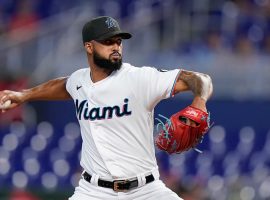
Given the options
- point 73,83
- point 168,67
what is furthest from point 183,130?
point 168,67

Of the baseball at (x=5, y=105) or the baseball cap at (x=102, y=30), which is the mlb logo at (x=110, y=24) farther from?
the baseball at (x=5, y=105)

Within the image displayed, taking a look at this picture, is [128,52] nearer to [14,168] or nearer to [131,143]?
[14,168]

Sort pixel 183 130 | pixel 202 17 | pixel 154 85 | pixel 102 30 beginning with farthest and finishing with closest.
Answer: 1. pixel 202 17
2. pixel 102 30
3. pixel 154 85
4. pixel 183 130

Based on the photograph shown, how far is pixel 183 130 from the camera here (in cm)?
520

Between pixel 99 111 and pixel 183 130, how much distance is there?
0.72m

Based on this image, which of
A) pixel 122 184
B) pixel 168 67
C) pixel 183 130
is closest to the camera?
pixel 183 130

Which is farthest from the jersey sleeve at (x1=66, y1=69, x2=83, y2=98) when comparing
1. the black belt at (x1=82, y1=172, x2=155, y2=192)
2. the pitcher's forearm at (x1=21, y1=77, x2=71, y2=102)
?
the black belt at (x1=82, y1=172, x2=155, y2=192)

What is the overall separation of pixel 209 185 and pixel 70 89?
4.02 meters

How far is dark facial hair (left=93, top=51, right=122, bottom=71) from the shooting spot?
568 centimetres

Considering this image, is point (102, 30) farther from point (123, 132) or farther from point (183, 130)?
point (183, 130)

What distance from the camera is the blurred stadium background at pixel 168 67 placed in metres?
9.77

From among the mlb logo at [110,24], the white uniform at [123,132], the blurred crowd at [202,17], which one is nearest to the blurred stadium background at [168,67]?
the blurred crowd at [202,17]

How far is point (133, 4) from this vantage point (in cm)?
1259

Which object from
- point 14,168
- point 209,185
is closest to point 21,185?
point 14,168
